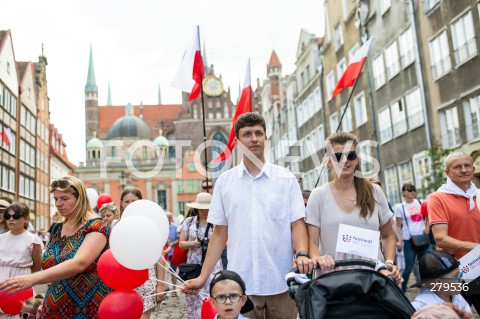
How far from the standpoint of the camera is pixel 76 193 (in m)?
3.99

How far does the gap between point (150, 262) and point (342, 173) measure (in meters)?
1.61

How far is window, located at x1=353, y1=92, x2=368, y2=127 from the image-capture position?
25734 mm

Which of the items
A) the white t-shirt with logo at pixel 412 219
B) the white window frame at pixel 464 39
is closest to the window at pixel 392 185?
the white window frame at pixel 464 39

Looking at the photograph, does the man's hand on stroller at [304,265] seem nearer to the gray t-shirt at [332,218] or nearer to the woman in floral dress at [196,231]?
the gray t-shirt at [332,218]

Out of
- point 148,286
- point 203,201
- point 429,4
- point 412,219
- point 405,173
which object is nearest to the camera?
point 148,286

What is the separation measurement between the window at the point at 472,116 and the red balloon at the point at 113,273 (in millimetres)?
15305

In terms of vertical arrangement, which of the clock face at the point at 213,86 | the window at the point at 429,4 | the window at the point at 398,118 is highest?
the clock face at the point at 213,86

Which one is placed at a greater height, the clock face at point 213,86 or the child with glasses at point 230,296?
the clock face at point 213,86

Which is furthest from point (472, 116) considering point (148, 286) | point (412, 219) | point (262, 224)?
point (262, 224)

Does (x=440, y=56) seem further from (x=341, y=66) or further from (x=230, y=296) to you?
(x=230, y=296)

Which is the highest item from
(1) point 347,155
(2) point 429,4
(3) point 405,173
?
(2) point 429,4

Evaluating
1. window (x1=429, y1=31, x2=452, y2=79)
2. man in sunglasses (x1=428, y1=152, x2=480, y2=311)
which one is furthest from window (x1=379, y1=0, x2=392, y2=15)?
man in sunglasses (x1=428, y1=152, x2=480, y2=311)

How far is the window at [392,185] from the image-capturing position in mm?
22628

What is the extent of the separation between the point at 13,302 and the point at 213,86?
8592cm
